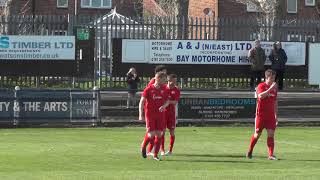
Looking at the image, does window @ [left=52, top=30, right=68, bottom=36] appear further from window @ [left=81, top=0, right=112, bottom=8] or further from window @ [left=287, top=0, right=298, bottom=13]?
window @ [left=287, top=0, right=298, bottom=13]

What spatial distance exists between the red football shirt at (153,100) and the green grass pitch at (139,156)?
0.99 m

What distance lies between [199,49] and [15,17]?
6906mm

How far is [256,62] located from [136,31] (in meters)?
4.63

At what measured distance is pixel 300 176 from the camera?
1394cm

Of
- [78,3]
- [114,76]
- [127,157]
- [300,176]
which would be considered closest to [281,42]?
[114,76]

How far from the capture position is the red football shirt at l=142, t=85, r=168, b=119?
16.5 m

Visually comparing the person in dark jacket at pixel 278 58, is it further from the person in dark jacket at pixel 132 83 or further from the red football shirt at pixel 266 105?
the red football shirt at pixel 266 105

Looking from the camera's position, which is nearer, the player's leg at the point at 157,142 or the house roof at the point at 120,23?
the player's leg at the point at 157,142

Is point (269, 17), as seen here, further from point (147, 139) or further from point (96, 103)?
point (147, 139)

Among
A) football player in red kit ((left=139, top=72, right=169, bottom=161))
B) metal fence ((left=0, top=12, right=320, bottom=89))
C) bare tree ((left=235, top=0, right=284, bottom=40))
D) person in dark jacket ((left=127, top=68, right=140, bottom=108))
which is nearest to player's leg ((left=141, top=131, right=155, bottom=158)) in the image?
football player in red kit ((left=139, top=72, right=169, bottom=161))

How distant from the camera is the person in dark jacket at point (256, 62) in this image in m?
29.1

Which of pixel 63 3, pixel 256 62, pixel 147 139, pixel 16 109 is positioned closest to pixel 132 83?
pixel 16 109

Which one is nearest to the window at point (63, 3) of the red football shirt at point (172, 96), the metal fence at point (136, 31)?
the metal fence at point (136, 31)

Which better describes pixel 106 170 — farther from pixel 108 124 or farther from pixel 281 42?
pixel 281 42
